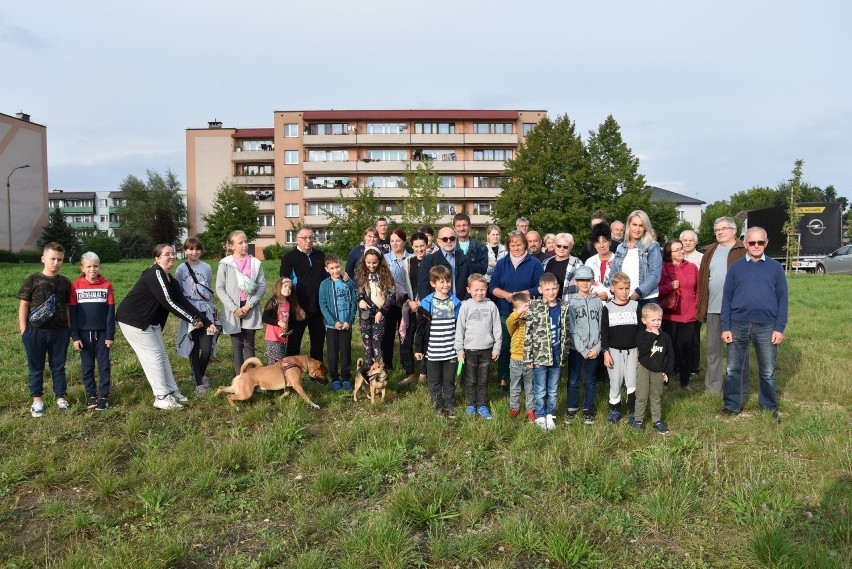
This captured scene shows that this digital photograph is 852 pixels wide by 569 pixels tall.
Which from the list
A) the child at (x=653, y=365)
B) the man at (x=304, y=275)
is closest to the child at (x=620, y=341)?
the child at (x=653, y=365)

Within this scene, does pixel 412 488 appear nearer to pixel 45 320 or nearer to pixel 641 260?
pixel 641 260

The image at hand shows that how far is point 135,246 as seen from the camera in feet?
191

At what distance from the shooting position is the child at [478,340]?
5902 mm

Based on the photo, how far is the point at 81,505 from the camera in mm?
4016

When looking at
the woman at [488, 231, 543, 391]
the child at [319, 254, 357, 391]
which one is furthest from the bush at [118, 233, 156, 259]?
the woman at [488, 231, 543, 391]

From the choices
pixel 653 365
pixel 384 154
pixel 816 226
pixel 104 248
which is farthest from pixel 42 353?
pixel 384 154

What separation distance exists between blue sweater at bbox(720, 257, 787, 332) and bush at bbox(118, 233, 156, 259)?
61.1 m

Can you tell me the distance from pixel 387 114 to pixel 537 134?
2290cm

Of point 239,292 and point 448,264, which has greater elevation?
point 448,264

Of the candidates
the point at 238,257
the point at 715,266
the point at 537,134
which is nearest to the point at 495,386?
the point at 715,266

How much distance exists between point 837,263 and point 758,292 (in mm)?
27149

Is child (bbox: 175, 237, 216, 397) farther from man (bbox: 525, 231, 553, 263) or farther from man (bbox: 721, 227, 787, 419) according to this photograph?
man (bbox: 721, 227, 787, 419)

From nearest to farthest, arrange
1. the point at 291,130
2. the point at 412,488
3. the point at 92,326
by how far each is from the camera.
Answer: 1. the point at 412,488
2. the point at 92,326
3. the point at 291,130

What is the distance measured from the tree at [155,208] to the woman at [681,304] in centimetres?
6621
